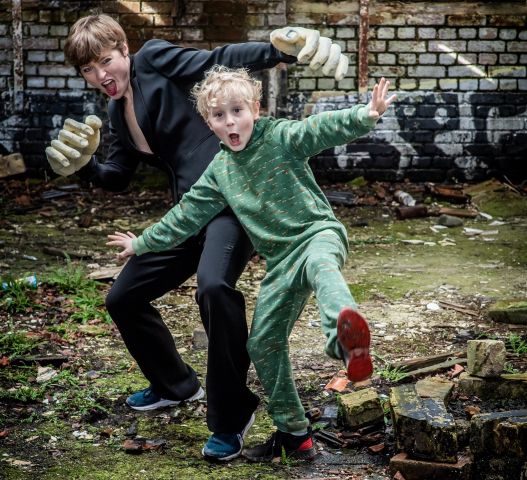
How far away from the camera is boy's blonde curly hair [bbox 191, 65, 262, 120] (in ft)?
10.3

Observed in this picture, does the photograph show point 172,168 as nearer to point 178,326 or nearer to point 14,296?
point 178,326

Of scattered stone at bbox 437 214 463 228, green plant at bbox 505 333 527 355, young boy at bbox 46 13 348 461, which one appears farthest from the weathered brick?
young boy at bbox 46 13 348 461

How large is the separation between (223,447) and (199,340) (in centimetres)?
153

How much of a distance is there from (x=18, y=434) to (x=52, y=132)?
653cm

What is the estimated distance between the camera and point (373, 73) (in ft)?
30.8

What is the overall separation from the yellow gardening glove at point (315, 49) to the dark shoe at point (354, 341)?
3.34ft

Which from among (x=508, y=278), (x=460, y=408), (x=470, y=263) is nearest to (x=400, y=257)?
(x=470, y=263)

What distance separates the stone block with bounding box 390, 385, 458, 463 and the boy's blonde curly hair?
134 centimetres

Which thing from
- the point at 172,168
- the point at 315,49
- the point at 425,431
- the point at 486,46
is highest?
the point at 486,46

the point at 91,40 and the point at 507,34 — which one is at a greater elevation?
the point at 507,34

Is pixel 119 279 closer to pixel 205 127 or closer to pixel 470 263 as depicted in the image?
pixel 205 127

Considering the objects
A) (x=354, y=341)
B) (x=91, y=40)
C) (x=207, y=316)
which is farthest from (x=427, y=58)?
(x=354, y=341)

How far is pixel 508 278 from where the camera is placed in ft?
20.0

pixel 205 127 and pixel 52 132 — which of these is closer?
pixel 205 127
